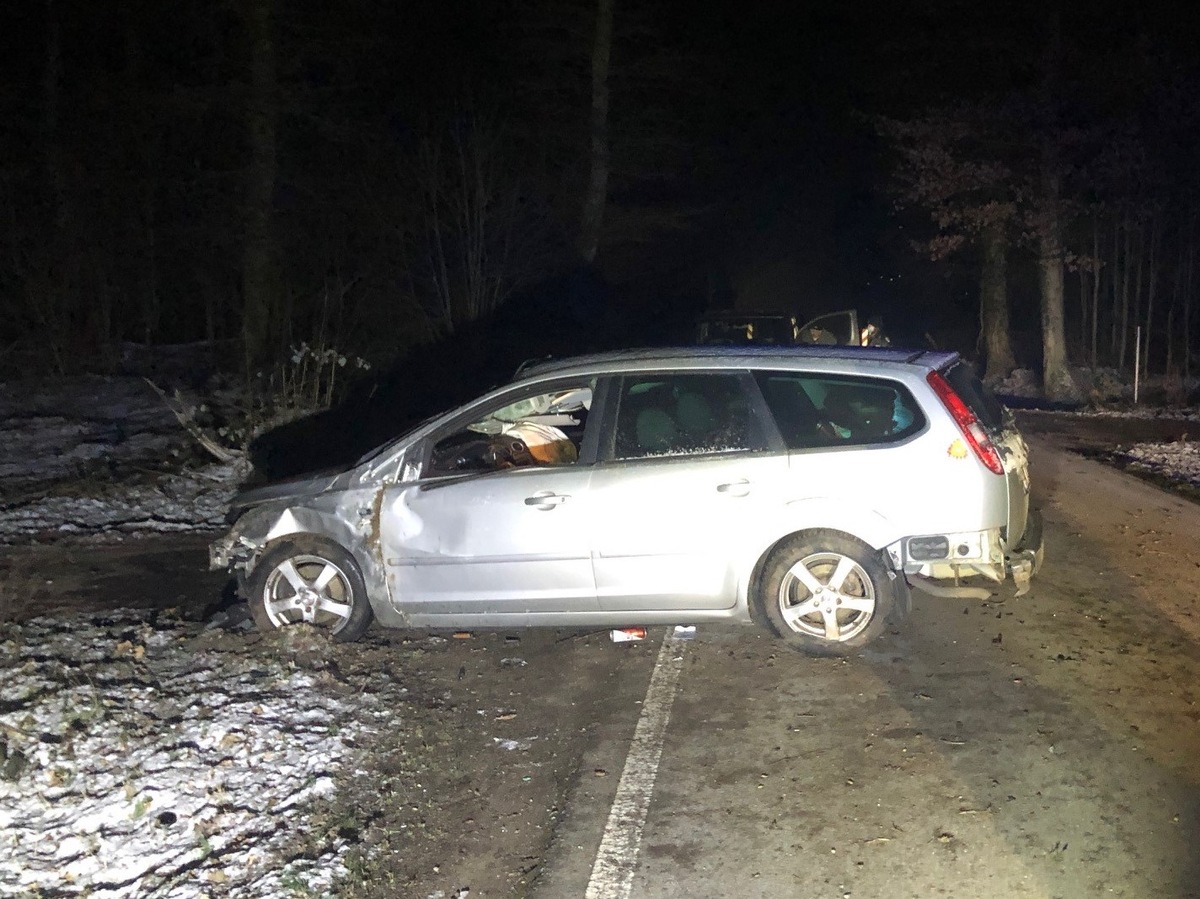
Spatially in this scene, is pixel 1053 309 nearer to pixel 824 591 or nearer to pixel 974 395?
pixel 974 395

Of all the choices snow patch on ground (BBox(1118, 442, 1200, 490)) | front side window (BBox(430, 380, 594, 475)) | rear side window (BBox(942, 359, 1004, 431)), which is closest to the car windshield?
front side window (BBox(430, 380, 594, 475))

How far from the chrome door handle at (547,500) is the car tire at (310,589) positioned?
1.16 m

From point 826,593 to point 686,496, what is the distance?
0.92m

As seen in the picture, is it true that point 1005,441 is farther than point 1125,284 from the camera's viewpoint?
No

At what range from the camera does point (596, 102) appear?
24.6 meters

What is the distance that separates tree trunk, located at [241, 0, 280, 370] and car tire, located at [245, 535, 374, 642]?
1178cm

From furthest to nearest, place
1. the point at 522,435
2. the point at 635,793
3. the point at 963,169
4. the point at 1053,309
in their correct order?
1. the point at 1053,309
2. the point at 963,169
3. the point at 522,435
4. the point at 635,793

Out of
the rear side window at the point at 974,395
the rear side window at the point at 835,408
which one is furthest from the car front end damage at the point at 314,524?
the rear side window at the point at 974,395

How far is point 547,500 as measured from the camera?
6184mm

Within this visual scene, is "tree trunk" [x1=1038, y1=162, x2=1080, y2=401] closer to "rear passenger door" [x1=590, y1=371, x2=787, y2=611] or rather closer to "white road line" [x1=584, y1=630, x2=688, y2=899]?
"rear passenger door" [x1=590, y1=371, x2=787, y2=611]

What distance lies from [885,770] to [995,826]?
0.59 meters

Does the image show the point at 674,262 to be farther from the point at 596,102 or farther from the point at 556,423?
the point at 556,423

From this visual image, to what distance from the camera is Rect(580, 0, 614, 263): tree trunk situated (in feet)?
80.2

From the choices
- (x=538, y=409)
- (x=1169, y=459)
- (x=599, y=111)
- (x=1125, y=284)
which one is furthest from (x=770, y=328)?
(x=599, y=111)
